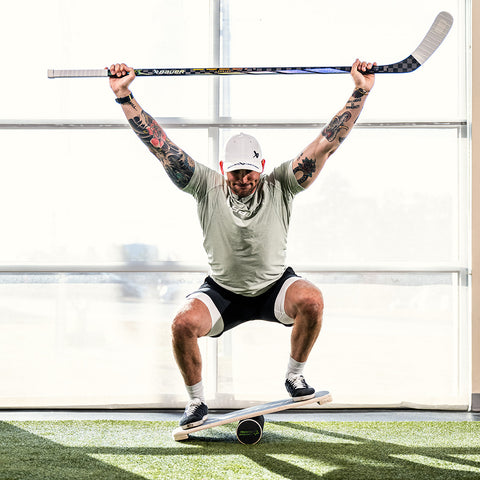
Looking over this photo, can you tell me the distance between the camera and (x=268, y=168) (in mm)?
4254

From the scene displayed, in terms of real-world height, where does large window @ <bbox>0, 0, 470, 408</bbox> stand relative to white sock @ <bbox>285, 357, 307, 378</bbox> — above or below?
above

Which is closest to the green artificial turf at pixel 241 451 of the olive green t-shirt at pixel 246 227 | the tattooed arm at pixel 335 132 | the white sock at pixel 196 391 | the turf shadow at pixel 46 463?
the turf shadow at pixel 46 463

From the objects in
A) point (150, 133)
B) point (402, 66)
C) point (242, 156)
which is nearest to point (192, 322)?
point (242, 156)

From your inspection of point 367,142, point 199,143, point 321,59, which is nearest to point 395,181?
Answer: point 367,142

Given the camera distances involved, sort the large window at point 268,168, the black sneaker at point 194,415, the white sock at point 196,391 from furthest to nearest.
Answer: the large window at point 268,168, the white sock at point 196,391, the black sneaker at point 194,415

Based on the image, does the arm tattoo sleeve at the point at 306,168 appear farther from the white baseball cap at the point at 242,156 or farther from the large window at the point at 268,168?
the large window at the point at 268,168

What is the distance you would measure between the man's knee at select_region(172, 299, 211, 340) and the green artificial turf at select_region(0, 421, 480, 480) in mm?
516

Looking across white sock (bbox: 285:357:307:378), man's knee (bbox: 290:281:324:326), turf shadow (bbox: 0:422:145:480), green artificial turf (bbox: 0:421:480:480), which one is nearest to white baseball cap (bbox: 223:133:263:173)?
man's knee (bbox: 290:281:324:326)

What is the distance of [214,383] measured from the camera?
163 inches

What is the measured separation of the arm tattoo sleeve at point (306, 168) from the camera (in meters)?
3.35

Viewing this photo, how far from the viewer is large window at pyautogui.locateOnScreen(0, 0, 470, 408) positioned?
4188mm

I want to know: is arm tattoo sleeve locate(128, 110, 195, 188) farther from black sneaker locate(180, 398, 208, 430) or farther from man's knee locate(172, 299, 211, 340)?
black sneaker locate(180, 398, 208, 430)

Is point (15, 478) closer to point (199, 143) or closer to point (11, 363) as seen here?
point (11, 363)

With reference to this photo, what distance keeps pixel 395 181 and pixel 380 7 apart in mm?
1129
